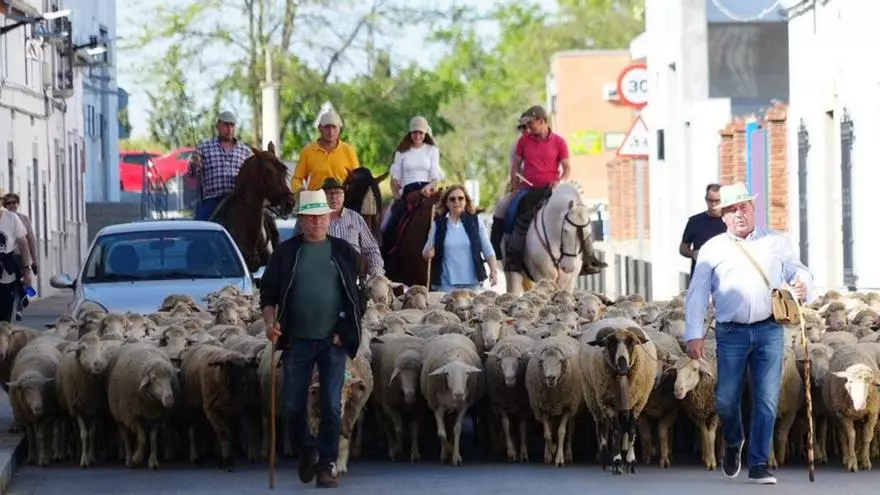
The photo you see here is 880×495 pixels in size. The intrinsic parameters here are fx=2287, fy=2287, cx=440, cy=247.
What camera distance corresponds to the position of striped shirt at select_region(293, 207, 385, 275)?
20.2m

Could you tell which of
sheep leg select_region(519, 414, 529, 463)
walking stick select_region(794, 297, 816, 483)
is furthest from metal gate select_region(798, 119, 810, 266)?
walking stick select_region(794, 297, 816, 483)

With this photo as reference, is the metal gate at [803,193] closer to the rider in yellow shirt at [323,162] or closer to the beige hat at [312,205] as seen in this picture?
the rider in yellow shirt at [323,162]

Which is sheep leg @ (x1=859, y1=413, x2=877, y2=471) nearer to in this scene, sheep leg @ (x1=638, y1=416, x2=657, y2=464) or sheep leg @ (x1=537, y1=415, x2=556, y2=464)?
sheep leg @ (x1=638, y1=416, x2=657, y2=464)

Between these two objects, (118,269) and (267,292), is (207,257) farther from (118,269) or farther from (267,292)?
(267,292)

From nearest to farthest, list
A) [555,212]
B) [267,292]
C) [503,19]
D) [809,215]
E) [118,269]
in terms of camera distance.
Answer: [267,292] → [118,269] → [555,212] → [809,215] → [503,19]

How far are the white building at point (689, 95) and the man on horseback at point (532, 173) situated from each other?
60.2ft

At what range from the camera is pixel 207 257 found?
21.6m

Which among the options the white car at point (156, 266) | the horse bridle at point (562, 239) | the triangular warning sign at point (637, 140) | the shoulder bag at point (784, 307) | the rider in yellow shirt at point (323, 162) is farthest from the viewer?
the triangular warning sign at point (637, 140)

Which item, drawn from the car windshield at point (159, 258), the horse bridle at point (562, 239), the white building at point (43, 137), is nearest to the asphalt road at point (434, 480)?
the car windshield at point (159, 258)

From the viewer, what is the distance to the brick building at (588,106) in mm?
79875

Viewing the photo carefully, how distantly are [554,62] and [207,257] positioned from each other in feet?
199

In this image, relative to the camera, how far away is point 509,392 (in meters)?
15.9

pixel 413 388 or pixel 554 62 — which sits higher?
pixel 554 62

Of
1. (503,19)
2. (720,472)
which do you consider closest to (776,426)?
(720,472)
